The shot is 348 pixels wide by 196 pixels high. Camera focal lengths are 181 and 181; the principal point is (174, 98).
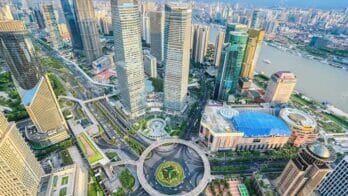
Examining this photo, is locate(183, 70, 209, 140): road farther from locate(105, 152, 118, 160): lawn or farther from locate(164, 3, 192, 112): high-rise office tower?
locate(105, 152, 118, 160): lawn

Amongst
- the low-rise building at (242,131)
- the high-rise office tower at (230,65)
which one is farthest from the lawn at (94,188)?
the high-rise office tower at (230,65)

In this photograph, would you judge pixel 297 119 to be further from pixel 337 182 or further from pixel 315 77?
pixel 315 77

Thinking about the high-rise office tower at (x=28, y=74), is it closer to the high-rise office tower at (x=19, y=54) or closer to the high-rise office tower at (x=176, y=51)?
the high-rise office tower at (x=19, y=54)

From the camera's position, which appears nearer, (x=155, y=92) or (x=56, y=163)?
(x=56, y=163)

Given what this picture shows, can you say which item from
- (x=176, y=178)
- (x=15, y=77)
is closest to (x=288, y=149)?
(x=176, y=178)

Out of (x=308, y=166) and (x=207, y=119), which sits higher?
(x=308, y=166)

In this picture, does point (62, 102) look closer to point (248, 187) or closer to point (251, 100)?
point (248, 187)

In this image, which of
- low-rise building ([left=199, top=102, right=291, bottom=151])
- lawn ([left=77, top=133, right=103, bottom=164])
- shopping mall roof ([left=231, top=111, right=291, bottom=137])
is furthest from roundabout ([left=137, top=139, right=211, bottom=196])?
shopping mall roof ([left=231, top=111, right=291, bottom=137])

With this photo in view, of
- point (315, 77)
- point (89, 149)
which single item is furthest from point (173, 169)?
point (315, 77)
